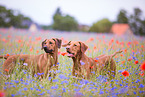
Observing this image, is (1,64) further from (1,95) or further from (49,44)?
(1,95)

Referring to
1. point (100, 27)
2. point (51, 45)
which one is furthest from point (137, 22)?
point (100, 27)

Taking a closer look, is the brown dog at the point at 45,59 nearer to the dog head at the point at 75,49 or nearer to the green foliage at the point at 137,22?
the dog head at the point at 75,49

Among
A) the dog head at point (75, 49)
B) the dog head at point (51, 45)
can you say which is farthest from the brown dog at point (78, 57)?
the dog head at point (51, 45)

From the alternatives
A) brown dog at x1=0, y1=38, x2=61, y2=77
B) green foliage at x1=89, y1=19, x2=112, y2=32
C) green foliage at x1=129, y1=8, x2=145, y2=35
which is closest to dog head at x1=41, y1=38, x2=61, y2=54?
brown dog at x1=0, y1=38, x2=61, y2=77

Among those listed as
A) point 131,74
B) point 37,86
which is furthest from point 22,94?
point 131,74

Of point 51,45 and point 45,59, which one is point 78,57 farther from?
point 45,59

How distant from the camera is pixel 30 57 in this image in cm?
437

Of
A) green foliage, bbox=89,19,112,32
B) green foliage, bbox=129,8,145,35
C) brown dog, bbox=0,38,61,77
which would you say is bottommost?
brown dog, bbox=0,38,61,77

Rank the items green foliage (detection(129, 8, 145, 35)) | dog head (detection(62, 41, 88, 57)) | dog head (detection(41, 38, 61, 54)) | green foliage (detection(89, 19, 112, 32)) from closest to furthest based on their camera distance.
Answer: dog head (detection(62, 41, 88, 57)), dog head (detection(41, 38, 61, 54)), green foliage (detection(129, 8, 145, 35)), green foliage (detection(89, 19, 112, 32))

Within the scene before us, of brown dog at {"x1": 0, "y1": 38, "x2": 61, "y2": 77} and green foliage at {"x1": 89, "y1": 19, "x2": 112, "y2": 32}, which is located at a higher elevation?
green foliage at {"x1": 89, "y1": 19, "x2": 112, "y2": 32}

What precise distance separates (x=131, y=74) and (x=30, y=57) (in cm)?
313

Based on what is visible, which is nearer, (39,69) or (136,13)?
(39,69)

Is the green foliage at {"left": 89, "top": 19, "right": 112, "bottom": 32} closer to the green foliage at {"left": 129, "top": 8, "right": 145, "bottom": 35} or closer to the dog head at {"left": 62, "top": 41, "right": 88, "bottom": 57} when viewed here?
the green foliage at {"left": 129, "top": 8, "right": 145, "bottom": 35}

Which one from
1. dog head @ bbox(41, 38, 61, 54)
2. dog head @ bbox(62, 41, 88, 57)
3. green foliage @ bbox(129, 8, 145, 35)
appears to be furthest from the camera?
green foliage @ bbox(129, 8, 145, 35)
